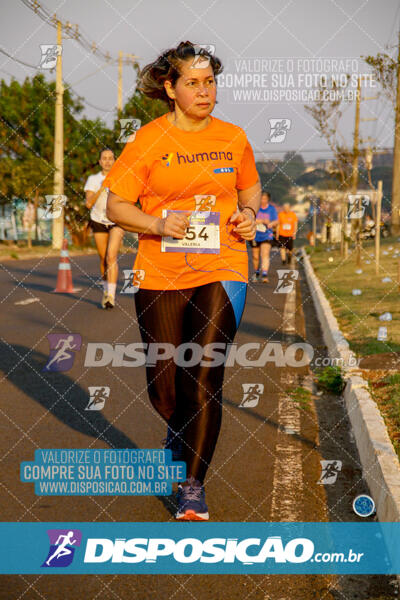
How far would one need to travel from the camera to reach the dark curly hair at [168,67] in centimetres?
412

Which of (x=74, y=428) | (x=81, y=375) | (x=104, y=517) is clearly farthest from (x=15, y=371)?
(x=104, y=517)

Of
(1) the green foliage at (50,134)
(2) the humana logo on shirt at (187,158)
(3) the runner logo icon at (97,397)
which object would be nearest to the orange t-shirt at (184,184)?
(2) the humana logo on shirt at (187,158)

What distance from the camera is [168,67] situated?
163 inches

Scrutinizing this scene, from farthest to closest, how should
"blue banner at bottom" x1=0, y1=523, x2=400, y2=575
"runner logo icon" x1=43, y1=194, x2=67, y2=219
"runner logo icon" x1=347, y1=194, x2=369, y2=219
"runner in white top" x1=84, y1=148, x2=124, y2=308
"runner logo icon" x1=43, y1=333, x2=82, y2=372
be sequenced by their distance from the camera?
"runner logo icon" x1=347, y1=194, x2=369, y2=219, "runner logo icon" x1=43, y1=194, x2=67, y2=219, "runner in white top" x1=84, y1=148, x2=124, y2=308, "runner logo icon" x1=43, y1=333, x2=82, y2=372, "blue banner at bottom" x1=0, y1=523, x2=400, y2=575

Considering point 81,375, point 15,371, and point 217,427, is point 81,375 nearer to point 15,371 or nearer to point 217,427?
point 15,371

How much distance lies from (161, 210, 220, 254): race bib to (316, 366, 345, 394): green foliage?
123 inches

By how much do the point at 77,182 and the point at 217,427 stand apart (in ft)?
129

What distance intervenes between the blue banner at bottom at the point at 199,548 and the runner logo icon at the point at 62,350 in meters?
4.00

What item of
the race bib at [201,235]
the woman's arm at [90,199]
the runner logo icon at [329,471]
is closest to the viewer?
the race bib at [201,235]

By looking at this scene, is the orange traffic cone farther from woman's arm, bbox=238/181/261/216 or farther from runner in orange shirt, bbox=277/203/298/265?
woman's arm, bbox=238/181/261/216

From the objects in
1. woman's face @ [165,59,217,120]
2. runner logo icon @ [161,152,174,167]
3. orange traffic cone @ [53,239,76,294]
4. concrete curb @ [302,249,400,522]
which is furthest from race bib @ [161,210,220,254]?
orange traffic cone @ [53,239,76,294]

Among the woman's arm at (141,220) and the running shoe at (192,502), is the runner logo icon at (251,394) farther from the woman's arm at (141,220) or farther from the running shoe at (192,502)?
the woman's arm at (141,220)

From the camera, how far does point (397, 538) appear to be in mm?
3447

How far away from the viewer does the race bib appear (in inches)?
158
